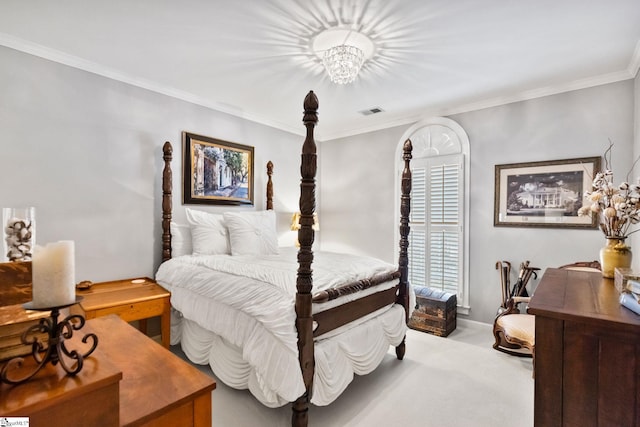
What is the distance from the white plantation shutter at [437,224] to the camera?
364cm

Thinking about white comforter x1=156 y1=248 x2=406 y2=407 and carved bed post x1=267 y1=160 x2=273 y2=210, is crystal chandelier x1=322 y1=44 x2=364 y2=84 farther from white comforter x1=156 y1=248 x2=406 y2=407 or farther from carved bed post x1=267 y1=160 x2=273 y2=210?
carved bed post x1=267 y1=160 x2=273 y2=210

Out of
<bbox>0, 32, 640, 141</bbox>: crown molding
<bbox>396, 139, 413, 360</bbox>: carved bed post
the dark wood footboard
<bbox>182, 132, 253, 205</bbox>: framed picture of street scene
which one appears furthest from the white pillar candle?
<bbox>182, 132, 253, 205</bbox>: framed picture of street scene

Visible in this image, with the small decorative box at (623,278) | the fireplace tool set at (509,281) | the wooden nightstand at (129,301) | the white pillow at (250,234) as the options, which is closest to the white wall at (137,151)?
the fireplace tool set at (509,281)

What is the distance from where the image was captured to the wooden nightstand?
2309mm

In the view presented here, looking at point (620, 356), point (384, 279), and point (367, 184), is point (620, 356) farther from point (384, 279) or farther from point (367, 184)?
point (367, 184)

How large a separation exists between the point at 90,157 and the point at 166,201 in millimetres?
724

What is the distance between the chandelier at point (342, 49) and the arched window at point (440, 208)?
170 centimetres

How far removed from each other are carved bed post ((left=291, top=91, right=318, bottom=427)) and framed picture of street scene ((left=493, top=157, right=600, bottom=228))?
99.6 inches

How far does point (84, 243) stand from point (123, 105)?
133 centimetres

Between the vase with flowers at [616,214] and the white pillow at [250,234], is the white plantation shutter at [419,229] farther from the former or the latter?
the vase with flowers at [616,214]

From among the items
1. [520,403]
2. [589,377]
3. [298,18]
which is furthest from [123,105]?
[520,403]

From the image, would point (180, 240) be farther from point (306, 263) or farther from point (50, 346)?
point (50, 346)

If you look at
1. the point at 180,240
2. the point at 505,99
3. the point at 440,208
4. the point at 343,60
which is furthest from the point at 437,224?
the point at 180,240

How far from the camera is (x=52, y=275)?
0.74m
